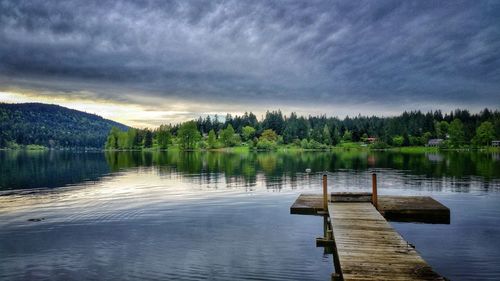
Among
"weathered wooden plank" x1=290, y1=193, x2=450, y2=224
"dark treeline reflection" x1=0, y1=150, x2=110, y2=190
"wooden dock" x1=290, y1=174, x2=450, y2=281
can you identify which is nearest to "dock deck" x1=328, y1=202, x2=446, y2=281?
"wooden dock" x1=290, y1=174, x2=450, y2=281

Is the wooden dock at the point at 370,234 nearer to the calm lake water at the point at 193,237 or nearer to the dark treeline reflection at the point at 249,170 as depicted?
the calm lake water at the point at 193,237

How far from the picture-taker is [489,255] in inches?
772

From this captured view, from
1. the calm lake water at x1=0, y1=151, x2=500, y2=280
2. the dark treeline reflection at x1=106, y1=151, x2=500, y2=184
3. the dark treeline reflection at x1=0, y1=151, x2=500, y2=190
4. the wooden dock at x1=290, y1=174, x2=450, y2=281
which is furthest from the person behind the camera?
the dark treeline reflection at x1=106, y1=151, x2=500, y2=184

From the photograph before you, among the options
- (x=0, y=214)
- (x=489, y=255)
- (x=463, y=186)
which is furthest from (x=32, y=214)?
(x=463, y=186)

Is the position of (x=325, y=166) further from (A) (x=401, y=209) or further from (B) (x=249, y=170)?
(A) (x=401, y=209)

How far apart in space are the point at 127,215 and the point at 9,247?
10.2 metres

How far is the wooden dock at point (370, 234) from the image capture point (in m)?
13.3

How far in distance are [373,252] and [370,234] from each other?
3253 mm

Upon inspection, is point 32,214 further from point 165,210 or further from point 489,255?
point 489,255

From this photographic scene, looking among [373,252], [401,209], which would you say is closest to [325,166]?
[401,209]

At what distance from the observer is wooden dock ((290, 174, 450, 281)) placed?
43.6 feet

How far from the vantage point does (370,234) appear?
1869cm

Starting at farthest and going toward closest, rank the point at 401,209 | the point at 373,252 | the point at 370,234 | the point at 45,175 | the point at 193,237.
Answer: the point at 45,175 → the point at 401,209 → the point at 193,237 → the point at 370,234 → the point at 373,252

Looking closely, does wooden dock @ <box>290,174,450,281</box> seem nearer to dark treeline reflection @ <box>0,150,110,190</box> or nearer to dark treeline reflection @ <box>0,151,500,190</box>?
dark treeline reflection @ <box>0,151,500,190</box>
